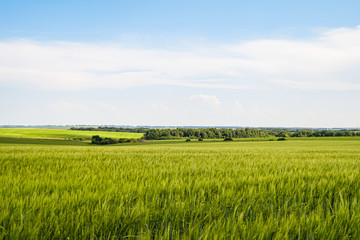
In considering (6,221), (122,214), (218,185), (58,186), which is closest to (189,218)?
(122,214)

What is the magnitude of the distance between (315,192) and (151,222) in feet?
8.05

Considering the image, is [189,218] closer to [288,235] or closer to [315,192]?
[288,235]

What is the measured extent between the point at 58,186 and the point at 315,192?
3.56 metres

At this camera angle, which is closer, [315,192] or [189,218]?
[189,218]

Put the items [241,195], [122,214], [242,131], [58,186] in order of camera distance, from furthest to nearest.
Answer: [242,131] → [58,186] → [241,195] → [122,214]

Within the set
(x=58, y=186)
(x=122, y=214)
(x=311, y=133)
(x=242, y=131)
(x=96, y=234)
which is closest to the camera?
(x=96, y=234)

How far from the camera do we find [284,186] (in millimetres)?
3572

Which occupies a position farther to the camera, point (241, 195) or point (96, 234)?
point (241, 195)

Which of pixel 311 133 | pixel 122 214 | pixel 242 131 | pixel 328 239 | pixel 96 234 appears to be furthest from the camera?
pixel 242 131

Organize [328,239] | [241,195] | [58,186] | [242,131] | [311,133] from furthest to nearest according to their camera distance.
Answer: [242,131] → [311,133] → [58,186] → [241,195] → [328,239]

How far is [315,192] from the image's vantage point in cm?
350

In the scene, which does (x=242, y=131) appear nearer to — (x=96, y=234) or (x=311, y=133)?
(x=311, y=133)

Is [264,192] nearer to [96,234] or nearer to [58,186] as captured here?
[96,234]

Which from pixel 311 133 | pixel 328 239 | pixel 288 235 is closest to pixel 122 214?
pixel 288 235
